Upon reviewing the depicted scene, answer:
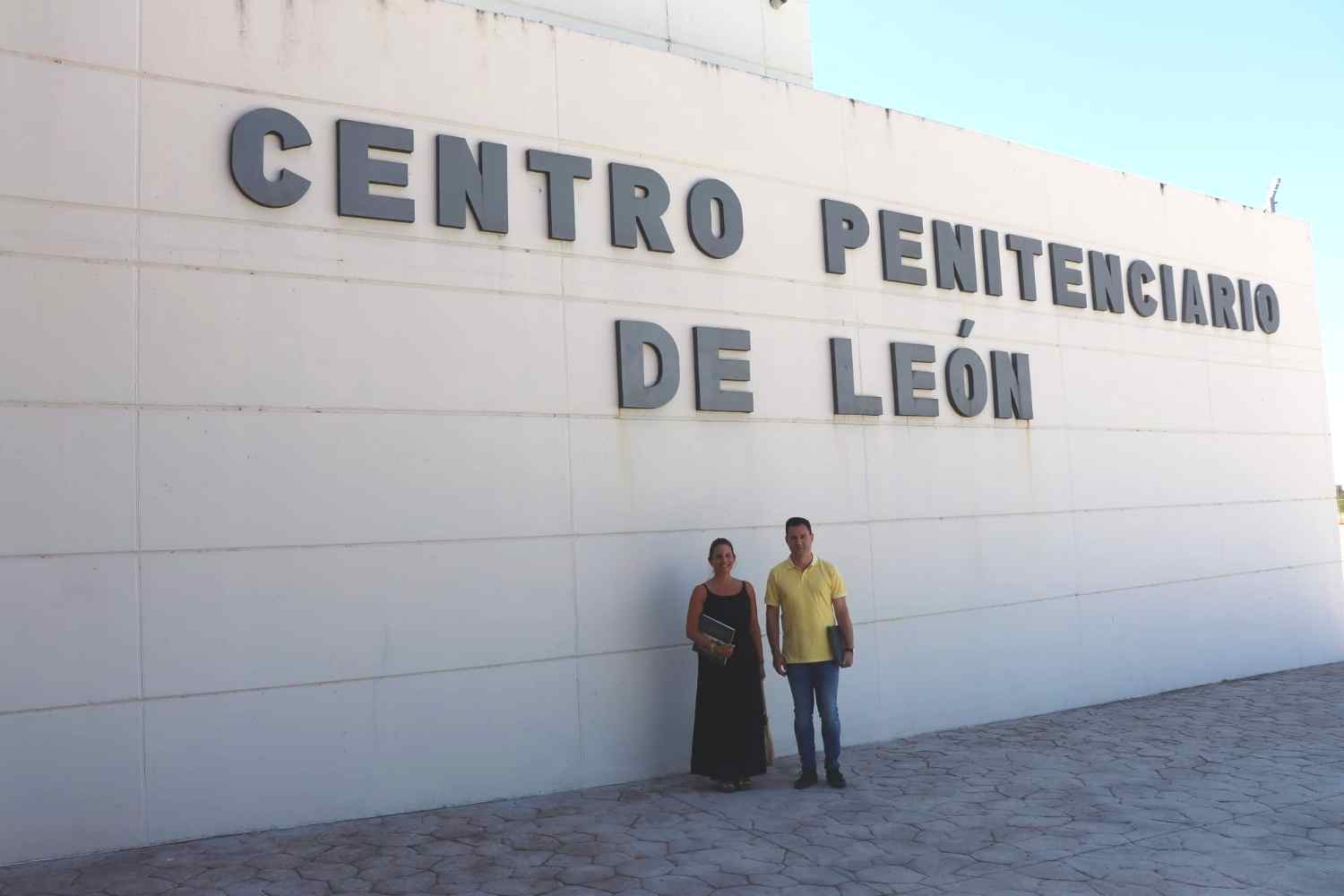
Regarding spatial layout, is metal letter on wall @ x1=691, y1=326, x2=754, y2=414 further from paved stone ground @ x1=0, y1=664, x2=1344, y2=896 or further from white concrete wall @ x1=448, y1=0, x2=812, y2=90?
white concrete wall @ x1=448, y1=0, x2=812, y2=90

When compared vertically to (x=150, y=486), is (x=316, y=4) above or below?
above

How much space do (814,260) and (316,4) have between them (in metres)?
4.16

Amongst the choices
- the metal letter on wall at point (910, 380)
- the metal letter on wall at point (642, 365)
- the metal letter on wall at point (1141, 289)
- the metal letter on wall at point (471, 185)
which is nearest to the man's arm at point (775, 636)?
the metal letter on wall at point (642, 365)

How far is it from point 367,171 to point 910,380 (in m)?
4.76

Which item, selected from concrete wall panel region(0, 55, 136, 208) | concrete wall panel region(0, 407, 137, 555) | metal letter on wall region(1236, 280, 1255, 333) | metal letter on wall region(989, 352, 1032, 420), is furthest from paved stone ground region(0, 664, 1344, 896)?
metal letter on wall region(1236, 280, 1255, 333)

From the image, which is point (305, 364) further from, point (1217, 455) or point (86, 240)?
point (1217, 455)

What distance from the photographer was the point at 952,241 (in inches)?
389

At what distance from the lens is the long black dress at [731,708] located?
7.11m

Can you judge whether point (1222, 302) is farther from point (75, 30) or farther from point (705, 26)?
point (75, 30)

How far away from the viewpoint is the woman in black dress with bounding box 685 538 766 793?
7.12 meters

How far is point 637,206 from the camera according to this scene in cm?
796

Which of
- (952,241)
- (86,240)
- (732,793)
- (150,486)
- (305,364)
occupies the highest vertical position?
(952,241)

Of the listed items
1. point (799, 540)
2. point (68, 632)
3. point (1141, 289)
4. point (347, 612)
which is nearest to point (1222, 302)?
point (1141, 289)

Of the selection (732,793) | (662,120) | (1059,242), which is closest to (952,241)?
(1059,242)
